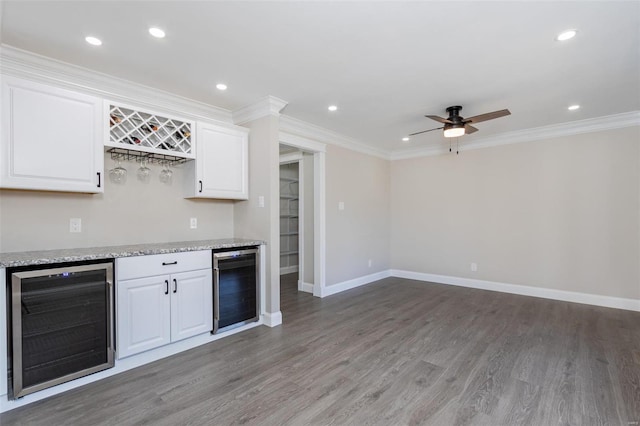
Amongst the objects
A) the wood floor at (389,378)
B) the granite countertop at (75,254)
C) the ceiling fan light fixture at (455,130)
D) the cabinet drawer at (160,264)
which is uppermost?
the ceiling fan light fixture at (455,130)

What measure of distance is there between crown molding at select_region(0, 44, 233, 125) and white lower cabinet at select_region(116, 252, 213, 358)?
5.44 ft

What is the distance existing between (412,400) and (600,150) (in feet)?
14.9

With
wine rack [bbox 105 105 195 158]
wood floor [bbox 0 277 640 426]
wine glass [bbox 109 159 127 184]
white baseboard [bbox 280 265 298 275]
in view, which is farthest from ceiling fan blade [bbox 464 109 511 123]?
white baseboard [bbox 280 265 298 275]

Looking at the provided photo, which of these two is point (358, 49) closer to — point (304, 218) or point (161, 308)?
point (161, 308)

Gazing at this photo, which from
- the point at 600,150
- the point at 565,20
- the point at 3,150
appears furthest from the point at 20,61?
the point at 600,150

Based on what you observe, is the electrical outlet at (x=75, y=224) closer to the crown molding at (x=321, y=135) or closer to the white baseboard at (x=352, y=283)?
the crown molding at (x=321, y=135)

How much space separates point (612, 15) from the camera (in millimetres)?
2043

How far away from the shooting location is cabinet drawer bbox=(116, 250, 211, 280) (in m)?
2.54

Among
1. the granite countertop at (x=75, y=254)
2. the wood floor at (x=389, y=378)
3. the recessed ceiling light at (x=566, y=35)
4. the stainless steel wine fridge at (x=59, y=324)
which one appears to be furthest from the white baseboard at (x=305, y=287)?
the recessed ceiling light at (x=566, y=35)

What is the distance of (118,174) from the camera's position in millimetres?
2961

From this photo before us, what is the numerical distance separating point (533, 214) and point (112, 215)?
5.70 metres

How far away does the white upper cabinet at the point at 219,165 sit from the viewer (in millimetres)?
3342

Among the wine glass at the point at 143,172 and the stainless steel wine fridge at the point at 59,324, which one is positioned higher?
the wine glass at the point at 143,172

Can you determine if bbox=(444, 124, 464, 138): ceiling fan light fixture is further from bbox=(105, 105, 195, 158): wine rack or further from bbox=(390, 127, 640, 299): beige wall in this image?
bbox=(105, 105, 195, 158): wine rack
